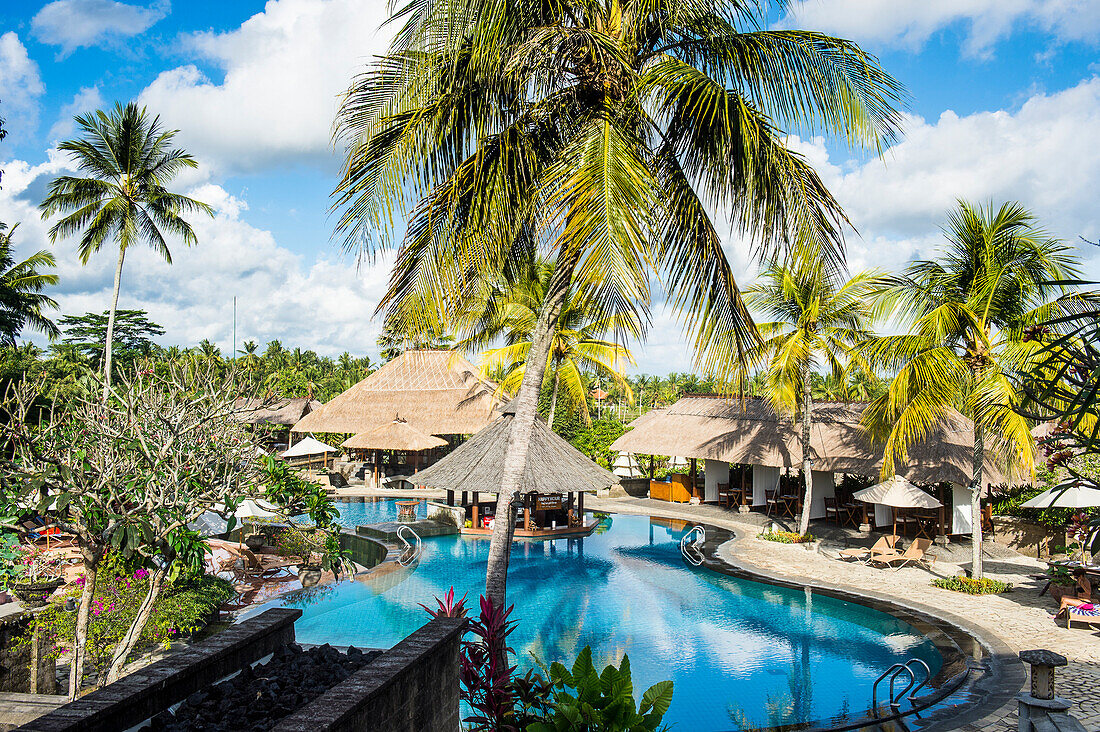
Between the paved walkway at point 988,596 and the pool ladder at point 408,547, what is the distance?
677cm

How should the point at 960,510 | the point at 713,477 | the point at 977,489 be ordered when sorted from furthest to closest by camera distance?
the point at 713,477, the point at 960,510, the point at 977,489

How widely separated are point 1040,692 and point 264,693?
19.3ft

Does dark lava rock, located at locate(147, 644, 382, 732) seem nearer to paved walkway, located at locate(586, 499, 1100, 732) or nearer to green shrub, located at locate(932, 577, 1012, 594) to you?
paved walkway, located at locate(586, 499, 1100, 732)

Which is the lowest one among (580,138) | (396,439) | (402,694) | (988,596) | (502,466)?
(988,596)

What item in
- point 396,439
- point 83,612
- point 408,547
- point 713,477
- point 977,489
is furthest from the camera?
point 396,439

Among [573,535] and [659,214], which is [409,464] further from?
[659,214]

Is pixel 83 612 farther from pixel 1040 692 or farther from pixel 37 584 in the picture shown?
pixel 1040 692

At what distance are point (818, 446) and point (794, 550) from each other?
166 inches

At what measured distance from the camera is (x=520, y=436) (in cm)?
653

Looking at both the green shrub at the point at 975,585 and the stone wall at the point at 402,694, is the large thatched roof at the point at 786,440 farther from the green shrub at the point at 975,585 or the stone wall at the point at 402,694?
the stone wall at the point at 402,694

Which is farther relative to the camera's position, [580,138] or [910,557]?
[910,557]

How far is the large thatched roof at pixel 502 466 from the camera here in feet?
49.3

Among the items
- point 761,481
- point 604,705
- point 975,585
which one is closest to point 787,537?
point 761,481

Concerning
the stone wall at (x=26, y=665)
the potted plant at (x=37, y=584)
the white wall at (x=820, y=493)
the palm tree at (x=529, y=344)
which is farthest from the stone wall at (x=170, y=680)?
the white wall at (x=820, y=493)
